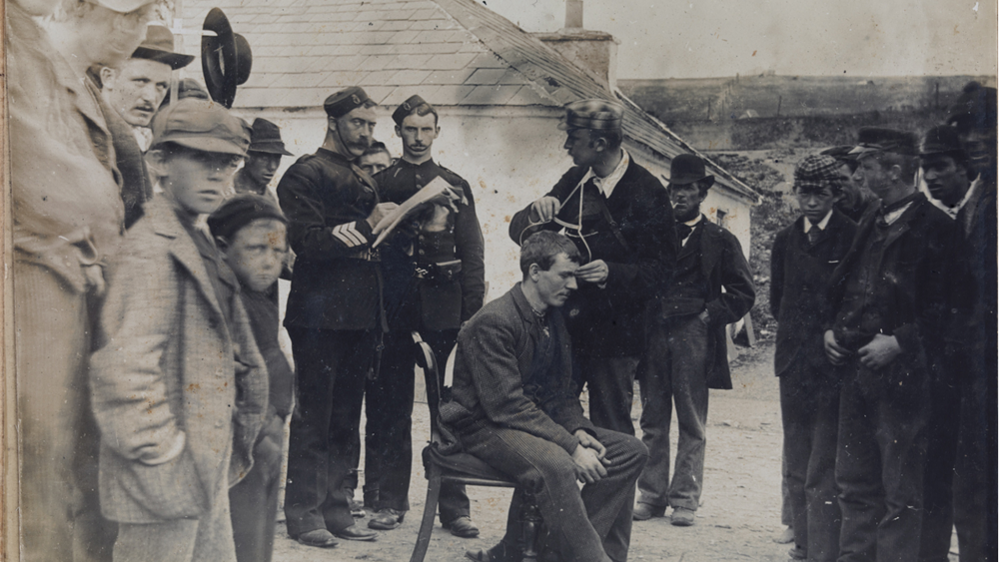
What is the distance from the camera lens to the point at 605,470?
3279 mm

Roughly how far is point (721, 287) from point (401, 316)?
1.38m

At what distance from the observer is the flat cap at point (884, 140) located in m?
3.39

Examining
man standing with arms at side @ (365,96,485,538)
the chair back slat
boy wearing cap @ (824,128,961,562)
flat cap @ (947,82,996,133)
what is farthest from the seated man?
flat cap @ (947,82,996,133)

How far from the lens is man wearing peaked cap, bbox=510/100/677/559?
348cm

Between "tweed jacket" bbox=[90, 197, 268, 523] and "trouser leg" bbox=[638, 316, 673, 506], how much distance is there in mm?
1688

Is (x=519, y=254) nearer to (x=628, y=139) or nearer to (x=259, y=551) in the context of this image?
(x=628, y=139)

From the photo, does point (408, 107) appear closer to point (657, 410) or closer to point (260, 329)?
point (260, 329)

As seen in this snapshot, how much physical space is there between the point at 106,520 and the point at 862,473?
3.18 metres

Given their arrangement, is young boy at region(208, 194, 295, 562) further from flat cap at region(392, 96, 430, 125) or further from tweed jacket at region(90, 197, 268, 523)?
flat cap at region(392, 96, 430, 125)

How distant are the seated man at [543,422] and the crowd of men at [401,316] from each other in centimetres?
1

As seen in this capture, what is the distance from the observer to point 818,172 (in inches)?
134

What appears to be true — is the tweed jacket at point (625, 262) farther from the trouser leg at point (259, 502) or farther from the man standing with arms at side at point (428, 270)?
the trouser leg at point (259, 502)

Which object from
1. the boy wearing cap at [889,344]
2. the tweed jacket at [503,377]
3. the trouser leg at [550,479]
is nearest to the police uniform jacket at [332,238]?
the tweed jacket at [503,377]

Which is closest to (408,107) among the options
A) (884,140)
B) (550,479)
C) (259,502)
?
(550,479)
